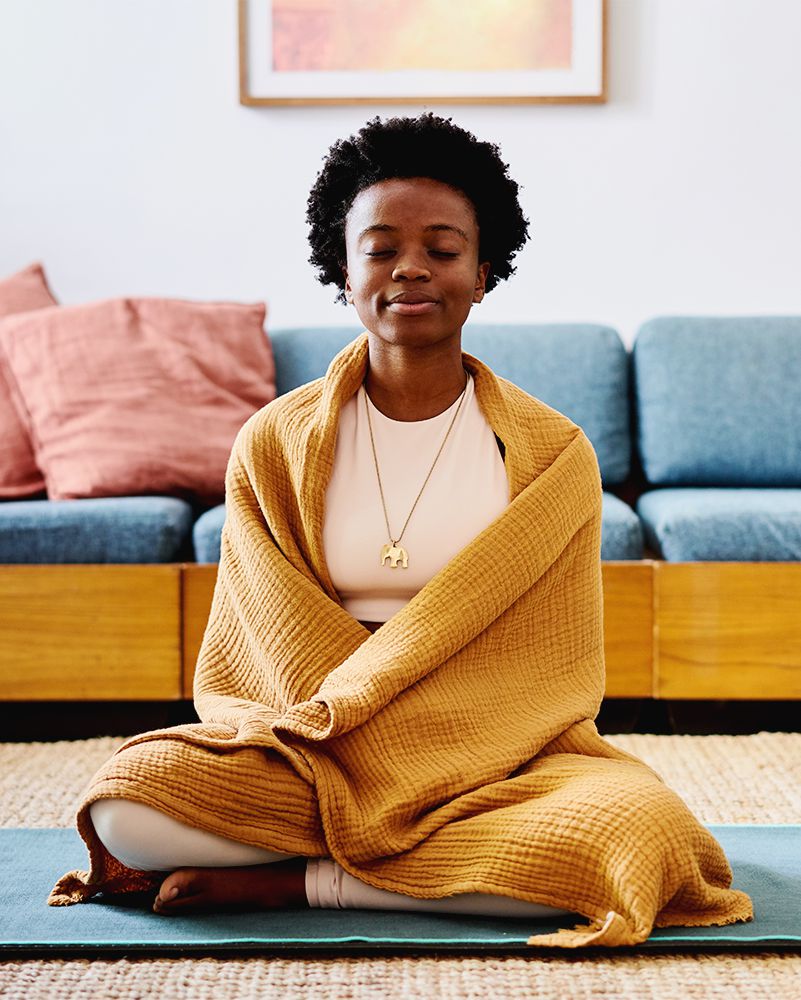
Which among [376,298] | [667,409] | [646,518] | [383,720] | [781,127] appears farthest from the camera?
[781,127]

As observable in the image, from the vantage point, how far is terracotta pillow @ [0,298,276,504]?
2.61m

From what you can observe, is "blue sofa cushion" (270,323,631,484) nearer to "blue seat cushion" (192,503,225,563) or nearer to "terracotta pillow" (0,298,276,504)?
"terracotta pillow" (0,298,276,504)

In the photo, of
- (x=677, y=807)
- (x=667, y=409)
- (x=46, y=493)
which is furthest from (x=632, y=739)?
(x=46, y=493)

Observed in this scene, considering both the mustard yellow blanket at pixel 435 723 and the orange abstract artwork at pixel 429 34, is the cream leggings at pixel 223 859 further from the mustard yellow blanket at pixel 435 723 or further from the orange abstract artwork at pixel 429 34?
the orange abstract artwork at pixel 429 34

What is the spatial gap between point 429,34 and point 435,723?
2025 millimetres

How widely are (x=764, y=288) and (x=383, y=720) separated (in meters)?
1.97

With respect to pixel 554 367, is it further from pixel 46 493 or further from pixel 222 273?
pixel 46 493

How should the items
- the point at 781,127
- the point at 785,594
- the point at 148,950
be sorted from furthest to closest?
the point at 781,127 < the point at 785,594 < the point at 148,950

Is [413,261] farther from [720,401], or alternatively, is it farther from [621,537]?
[720,401]

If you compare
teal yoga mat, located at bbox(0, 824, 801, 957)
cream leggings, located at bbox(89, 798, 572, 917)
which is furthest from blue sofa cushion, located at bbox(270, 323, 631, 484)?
cream leggings, located at bbox(89, 798, 572, 917)

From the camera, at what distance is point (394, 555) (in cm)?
164

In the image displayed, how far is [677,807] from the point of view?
143cm

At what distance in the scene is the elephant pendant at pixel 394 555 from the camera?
5.40 feet

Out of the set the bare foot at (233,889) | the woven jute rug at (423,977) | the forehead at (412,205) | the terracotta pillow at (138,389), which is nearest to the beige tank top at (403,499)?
the forehead at (412,205)
